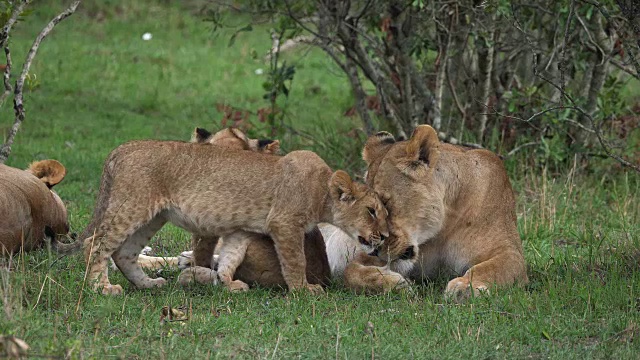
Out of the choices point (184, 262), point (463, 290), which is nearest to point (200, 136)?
point (184, 262)

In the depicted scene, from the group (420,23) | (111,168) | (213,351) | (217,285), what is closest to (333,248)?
(217,285)

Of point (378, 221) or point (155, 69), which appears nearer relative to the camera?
point (378, 221)

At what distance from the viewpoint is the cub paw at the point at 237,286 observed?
19.6ft

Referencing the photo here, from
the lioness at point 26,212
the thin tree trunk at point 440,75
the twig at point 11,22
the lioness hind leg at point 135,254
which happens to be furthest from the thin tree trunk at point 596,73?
the twig at point 11,22

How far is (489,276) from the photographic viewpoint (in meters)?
5.81

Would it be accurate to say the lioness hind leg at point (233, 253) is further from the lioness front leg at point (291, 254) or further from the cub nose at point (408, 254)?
the cub nose at point (408, 254)

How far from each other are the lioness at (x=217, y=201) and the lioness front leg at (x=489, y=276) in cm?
46

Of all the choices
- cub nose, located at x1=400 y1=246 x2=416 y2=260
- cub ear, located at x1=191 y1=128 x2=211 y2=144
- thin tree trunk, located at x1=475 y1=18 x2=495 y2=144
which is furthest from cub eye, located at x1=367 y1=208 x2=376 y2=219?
thin tree trunk, located at x1=475 y1=18 x2=495 y2=144

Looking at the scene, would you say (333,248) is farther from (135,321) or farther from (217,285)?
(135,321)

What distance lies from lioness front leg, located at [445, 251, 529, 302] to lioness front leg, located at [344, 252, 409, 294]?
0.33 meters

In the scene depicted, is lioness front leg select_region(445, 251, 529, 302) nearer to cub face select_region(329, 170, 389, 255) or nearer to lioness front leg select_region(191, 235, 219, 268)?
cub face select_region(329, 170, 389, 255)

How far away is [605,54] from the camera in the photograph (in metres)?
9.22

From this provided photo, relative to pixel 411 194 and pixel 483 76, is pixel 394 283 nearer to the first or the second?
pixel 411 194

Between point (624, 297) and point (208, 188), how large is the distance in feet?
6.99
